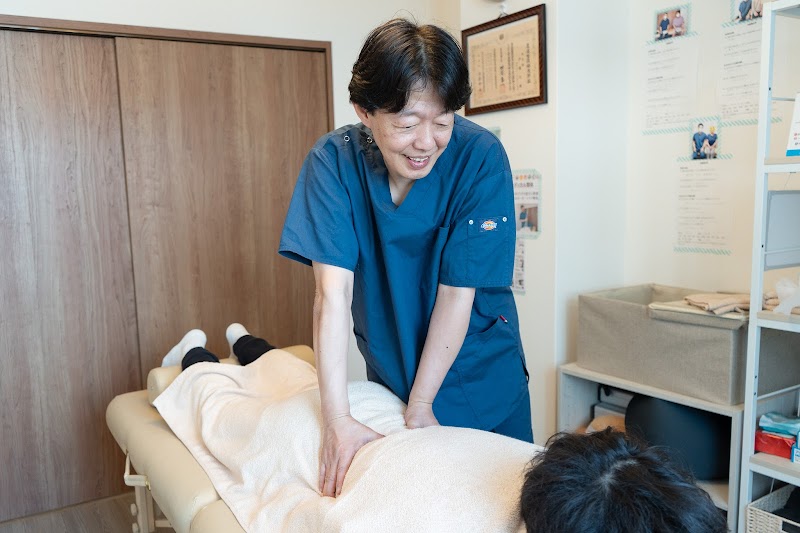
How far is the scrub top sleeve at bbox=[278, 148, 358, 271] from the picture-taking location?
1203mm

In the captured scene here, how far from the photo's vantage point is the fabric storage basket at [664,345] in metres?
1.81

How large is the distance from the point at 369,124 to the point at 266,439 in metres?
0.61

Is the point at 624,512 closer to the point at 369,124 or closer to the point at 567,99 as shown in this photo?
the point at 369,124

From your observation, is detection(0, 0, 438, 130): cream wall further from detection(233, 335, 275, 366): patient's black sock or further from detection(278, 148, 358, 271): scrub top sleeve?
detection(278, 148, 358, 271): scrub top sleeve

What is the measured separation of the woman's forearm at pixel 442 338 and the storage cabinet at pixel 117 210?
1.76m

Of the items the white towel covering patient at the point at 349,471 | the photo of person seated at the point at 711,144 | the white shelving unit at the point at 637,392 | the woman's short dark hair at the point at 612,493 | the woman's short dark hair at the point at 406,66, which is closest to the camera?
the woman's short dark hair at the point at 612,493

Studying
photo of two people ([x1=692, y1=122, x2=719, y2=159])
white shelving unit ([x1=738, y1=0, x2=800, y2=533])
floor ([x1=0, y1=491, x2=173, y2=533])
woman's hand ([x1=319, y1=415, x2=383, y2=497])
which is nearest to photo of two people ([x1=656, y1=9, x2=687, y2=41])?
photo of two people ([x1=692, y1=122, x2=719, y2=159])

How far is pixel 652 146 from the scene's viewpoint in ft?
7.72

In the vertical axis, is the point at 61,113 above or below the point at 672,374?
above

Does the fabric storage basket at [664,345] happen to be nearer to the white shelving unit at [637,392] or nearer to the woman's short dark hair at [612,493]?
the white shelving unit at [637,392]

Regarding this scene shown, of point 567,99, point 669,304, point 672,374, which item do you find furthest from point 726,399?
point 567,99

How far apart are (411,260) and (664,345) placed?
41.9 inches

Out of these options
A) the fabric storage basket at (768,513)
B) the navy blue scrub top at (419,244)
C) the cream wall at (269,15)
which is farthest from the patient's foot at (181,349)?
the fabric storage basket at (768,513)

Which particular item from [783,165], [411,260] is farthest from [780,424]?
[411,260]
